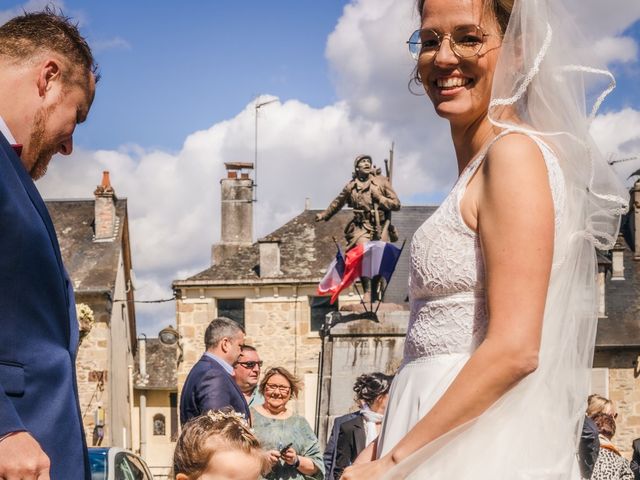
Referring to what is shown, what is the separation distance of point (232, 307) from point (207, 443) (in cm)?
3046

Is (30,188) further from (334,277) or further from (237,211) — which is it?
(237,211)

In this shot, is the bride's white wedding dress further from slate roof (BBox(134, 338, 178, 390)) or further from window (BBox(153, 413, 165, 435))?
window (BBox(153, 413, 165, 435))

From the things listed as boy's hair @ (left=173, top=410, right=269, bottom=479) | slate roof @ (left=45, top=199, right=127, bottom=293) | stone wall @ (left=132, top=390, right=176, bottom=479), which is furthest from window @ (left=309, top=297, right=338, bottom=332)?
boy's hair @ (left=173, top=410, right=269, bottom=479)

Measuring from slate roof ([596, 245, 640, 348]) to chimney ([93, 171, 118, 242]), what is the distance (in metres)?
15.8

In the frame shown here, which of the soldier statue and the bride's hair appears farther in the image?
the soldier statue

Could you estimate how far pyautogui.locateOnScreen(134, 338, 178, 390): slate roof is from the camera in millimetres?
41000

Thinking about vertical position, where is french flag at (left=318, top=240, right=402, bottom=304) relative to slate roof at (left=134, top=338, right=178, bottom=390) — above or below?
above

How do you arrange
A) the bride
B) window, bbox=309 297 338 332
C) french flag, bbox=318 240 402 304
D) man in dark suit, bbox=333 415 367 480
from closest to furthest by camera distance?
the bride < man in dark suit, bbox=333 415 367 480 < french flag, bbox=318 240 402 304 < window, bbox=309 297 338 332

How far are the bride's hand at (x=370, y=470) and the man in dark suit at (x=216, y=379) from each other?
3.92 meters

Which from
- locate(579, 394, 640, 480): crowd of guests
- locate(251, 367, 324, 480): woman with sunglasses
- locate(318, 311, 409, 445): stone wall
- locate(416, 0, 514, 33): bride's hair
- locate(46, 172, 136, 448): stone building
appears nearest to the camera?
locate(416, 0, 514, 33): bride's hair

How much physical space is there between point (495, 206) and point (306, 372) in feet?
102

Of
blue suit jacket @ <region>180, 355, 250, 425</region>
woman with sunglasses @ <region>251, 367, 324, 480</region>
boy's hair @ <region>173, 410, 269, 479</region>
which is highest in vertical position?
boy's hair @ <region>173, 410, 269, 479</region>

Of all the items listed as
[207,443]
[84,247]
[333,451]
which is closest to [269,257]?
[84,247]

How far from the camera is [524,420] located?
2336 mm
